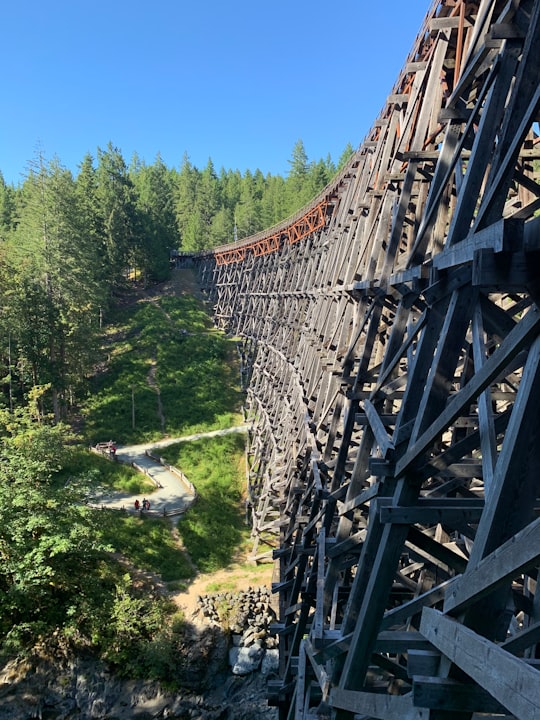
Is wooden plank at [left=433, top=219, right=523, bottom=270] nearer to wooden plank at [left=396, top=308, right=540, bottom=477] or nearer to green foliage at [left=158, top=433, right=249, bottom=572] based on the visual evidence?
wooden plank at [left=396, top=308, right=540, bottom=477]

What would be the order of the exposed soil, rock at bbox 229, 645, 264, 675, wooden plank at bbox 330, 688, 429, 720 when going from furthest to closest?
the exposed soil → rock at bbox 229, 645, 264, 675 → wooden plank at bbox 330, 688, 429, 720

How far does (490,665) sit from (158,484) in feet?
70.3

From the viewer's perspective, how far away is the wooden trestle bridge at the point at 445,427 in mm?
2248

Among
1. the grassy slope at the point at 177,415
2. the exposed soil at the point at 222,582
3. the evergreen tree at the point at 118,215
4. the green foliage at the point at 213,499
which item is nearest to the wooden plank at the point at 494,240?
the exposed soil at the point at 222,582

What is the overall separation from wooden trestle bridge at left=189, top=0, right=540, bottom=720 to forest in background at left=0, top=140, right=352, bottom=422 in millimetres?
17986

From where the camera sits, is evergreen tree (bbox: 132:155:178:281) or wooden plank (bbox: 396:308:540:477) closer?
wooden plank (bbox: 396:308:540:477)

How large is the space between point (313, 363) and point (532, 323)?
1152cm

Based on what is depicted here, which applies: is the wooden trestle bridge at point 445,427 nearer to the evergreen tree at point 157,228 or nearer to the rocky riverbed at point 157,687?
the rocky riverbed at point 157,687

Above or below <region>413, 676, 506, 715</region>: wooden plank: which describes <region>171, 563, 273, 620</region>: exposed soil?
below

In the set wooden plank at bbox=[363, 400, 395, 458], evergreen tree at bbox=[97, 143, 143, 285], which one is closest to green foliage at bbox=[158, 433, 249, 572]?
wooden plank at bbox=[363, 400, 395, 458]

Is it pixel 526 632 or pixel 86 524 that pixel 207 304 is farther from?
pixel 526 632

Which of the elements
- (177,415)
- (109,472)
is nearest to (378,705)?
(109,472)

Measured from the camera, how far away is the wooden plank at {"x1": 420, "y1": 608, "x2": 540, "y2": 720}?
171cm

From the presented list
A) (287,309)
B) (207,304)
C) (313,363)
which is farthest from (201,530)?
(207,304)
